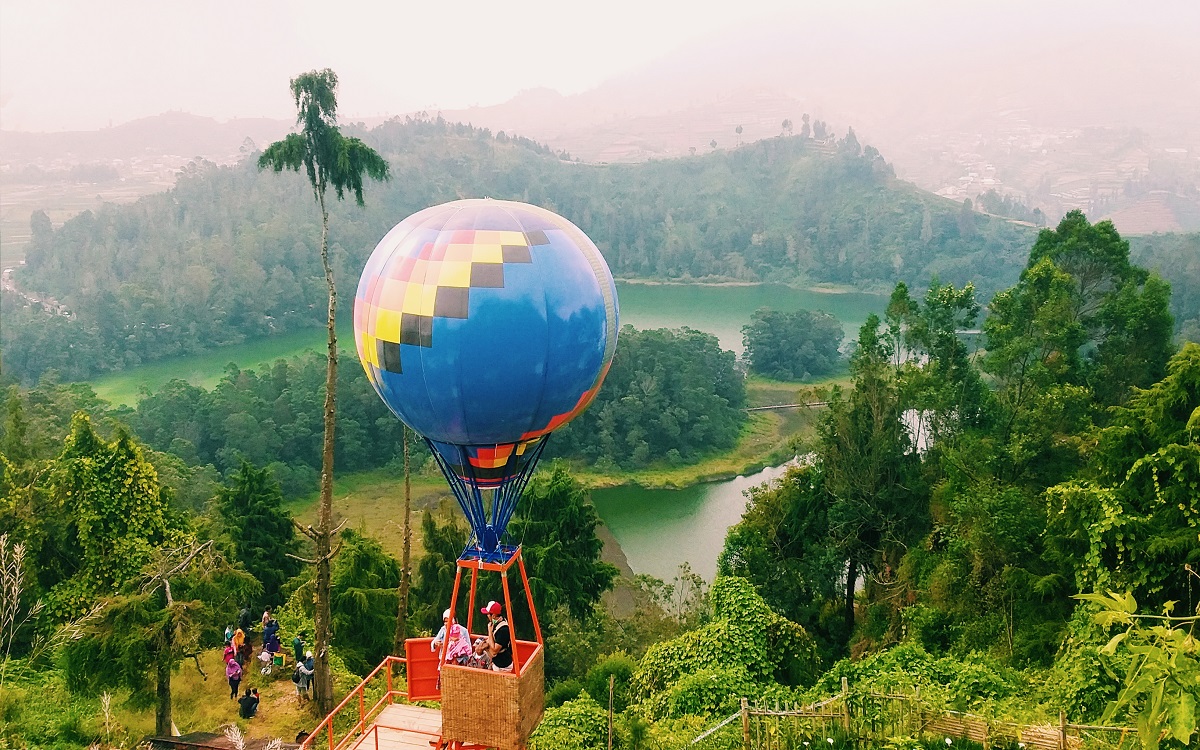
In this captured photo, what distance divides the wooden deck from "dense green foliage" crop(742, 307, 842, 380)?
1392 inches

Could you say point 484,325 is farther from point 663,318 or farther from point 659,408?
point 663,318

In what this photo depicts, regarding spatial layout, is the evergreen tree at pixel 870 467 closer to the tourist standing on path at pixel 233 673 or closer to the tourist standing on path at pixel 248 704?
the tourist standing on path at pixel 248 704

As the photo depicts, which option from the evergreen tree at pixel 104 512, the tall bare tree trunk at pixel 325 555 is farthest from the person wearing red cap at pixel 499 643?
the evergreen tree at pixel 104 512

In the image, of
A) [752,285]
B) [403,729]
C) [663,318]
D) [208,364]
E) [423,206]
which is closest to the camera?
[403,729]

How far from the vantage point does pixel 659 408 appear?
108ft

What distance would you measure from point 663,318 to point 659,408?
25359mm

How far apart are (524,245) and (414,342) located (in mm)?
1026

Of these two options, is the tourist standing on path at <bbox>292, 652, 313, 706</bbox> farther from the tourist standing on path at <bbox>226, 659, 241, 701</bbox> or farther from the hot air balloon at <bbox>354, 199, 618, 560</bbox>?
the hot air balloon at <bbox>354, 199, 618, 560</bbox>

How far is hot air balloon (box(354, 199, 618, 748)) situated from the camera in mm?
6137

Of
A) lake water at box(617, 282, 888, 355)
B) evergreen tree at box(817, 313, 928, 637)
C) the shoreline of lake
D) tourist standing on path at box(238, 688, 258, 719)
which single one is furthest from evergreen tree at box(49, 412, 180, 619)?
the shoreline of lake

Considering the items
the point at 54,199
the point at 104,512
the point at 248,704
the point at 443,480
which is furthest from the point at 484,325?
the point at 54,199

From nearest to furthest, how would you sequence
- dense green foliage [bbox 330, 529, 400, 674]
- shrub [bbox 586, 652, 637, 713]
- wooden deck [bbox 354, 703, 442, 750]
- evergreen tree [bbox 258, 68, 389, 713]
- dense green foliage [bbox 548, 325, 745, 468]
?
wooden deck [bbox 354, 703, 442, 750] < evergreen tree [bbox 258, 68, 389, 713] < shrub [bbox 586, 652, 637, 713] < dense green foliage [bbox 330, 529, 400, 674] < dense green foliage [bbox 548, 325, 745, 468]

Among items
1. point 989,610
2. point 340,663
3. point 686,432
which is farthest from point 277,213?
point 989,610

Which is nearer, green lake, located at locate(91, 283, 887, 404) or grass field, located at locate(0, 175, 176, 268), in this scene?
green lake, located at locate(91, 283, 887, 404)
